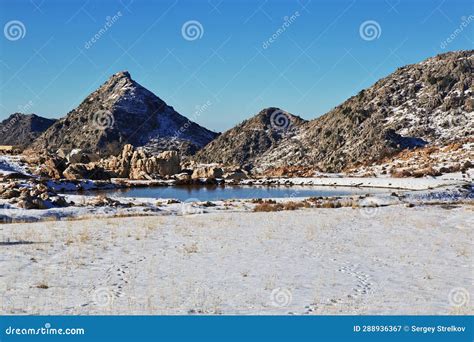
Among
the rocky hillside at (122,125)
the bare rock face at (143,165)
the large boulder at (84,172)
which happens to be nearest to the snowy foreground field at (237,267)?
the large boulder at (84,172)

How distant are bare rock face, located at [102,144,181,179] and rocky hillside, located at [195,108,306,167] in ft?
103

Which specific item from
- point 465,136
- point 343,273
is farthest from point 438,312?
point 465,136

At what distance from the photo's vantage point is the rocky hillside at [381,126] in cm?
9338

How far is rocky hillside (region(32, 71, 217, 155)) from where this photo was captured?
15100 centimetres

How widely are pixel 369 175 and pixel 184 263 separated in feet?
190

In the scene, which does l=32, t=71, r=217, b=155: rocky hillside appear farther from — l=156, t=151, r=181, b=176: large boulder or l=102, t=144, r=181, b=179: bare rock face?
l=156, t=151, r=181, b=176: large boulder

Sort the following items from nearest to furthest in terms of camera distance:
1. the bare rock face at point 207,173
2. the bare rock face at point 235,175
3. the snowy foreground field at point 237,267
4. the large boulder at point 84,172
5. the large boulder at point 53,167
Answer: the snowy foreground field at point 237,267, the large boulder at point 53,167, the large boulder at point 84,172, the bare rock face at point 207,173, the bare rock face at point 235,175

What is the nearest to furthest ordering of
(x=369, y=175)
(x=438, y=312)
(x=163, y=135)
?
1. (x=438, y=312)
2. (x=369, y=175)
3. (x=163, y=135)

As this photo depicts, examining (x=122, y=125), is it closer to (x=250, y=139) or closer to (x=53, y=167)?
(x=250, y=139)

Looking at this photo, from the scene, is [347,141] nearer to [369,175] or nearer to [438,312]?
[369,175]

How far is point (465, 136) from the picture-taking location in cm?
8669

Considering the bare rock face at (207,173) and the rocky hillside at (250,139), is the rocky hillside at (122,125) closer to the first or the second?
the rocky hillside at (250,139)

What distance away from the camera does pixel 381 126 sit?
102250mm

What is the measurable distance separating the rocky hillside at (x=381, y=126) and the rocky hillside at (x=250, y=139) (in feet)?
0.84
